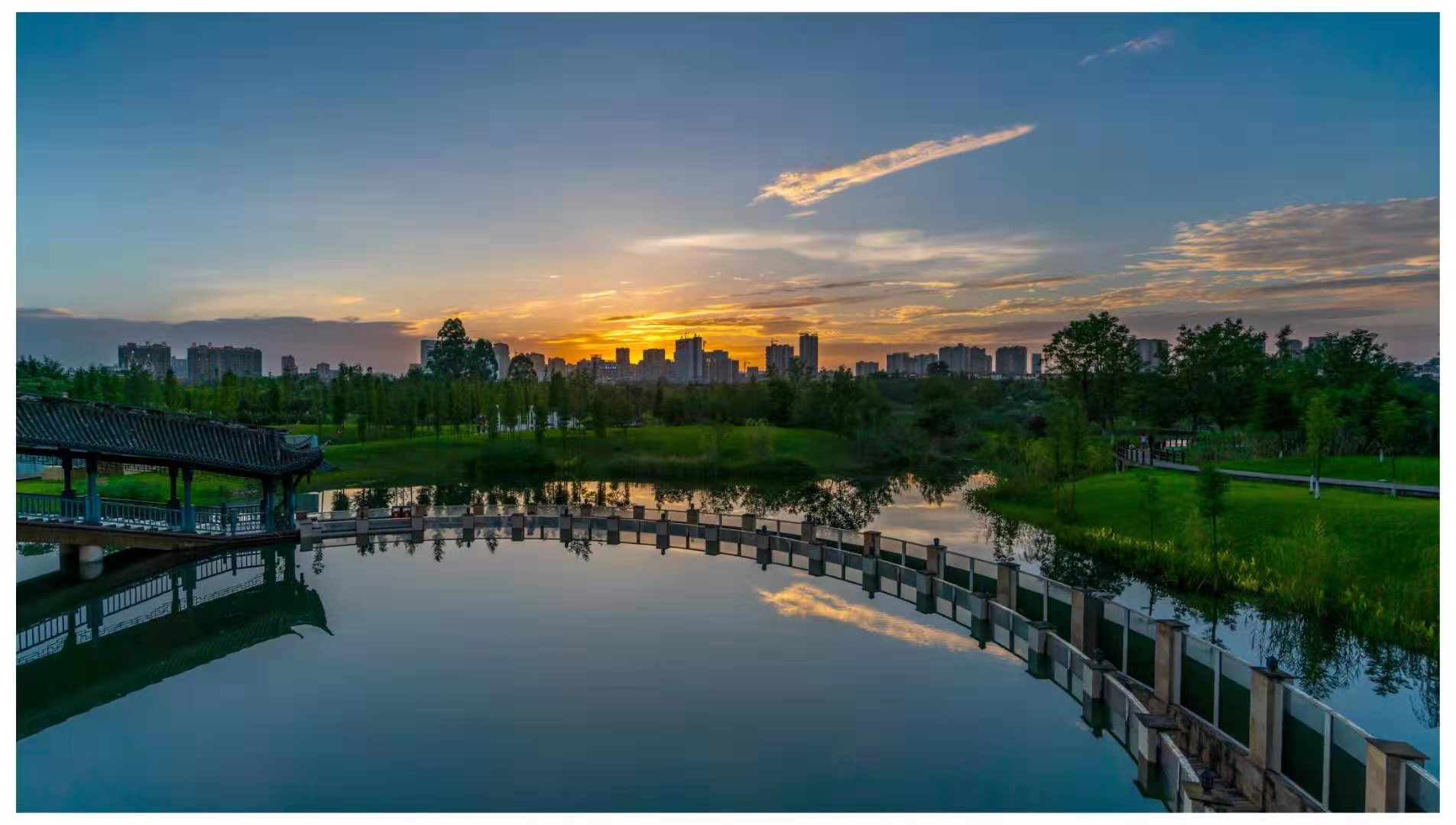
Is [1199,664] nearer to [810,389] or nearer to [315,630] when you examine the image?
[315,630]

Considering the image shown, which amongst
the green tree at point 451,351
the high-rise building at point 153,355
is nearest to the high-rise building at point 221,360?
the high-rise building at point 153,355

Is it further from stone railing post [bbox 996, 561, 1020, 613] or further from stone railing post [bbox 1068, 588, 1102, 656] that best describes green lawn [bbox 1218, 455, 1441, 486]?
stone railing post [bbox 1068, 588, 1102, 656]

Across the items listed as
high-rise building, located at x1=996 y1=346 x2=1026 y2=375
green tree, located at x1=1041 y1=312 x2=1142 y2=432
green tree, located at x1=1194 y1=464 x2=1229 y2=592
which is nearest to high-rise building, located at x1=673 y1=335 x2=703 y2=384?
high-rise building, located at x1=996 y1=346 x2=1026 y2=375

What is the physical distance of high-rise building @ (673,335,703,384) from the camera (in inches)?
7569

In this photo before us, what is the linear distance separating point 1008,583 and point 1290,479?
21032 mm

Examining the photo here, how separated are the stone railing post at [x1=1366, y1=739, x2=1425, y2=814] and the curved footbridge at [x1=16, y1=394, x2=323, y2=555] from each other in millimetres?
27659

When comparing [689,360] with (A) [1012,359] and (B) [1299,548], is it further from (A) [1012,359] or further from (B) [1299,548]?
(B) [1299,548]

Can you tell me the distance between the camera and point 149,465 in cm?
2506

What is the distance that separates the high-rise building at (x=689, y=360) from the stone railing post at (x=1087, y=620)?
174533 millimetres

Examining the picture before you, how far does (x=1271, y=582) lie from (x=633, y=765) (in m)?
17.6

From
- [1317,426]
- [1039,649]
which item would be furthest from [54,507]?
[1317,426]

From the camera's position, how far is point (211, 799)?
1155 cm

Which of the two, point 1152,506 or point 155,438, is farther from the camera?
point 1152,506

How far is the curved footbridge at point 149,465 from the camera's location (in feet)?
73.2
